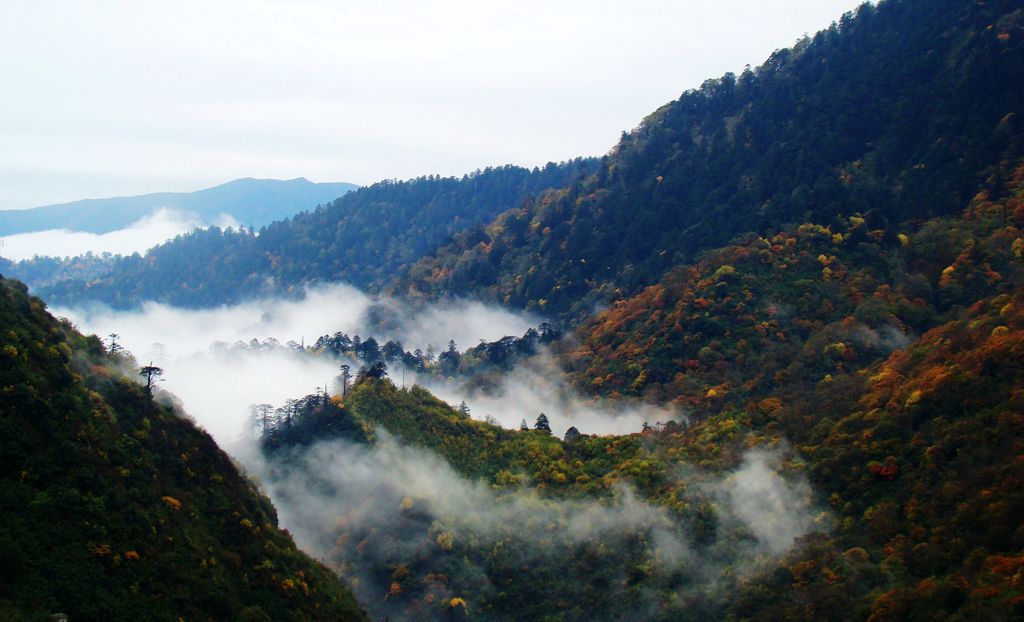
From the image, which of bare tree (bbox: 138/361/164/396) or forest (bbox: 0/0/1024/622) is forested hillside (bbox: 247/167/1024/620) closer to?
forest (bbox: 0/0/1024/622)

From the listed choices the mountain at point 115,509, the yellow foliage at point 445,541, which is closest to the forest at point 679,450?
the mountain at point 115,509

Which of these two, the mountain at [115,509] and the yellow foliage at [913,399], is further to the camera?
the yellow foliage at [913,399]

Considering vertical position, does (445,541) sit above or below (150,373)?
below

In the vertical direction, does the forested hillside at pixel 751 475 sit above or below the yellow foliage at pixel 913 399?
below

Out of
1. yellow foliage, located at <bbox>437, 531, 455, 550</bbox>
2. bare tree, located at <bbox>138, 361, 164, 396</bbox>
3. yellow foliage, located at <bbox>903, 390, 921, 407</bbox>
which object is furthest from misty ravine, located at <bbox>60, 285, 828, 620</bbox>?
yellow foliage, located at <bbox>903, 390, 921, 407</bbox>

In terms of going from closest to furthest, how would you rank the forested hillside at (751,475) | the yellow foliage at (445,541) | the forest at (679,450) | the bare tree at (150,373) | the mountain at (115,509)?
the mountain at (115,509)
the forest at (679,450)
the bare tree at (150,373)
the forested hillside at (751,475)
the yellow foliage at (445,541)

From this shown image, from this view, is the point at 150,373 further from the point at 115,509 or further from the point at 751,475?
the point at 751,475

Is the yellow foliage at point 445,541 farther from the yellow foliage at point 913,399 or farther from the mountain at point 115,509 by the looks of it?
the yellow foliage at point 913,399

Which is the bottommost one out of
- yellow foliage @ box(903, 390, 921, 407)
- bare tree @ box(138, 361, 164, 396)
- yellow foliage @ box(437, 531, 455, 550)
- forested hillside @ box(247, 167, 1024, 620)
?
yellow foliage @ box(437, 531, 455, 550)

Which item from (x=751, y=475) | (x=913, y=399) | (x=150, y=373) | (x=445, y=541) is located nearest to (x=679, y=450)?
(x=751, y=475)
